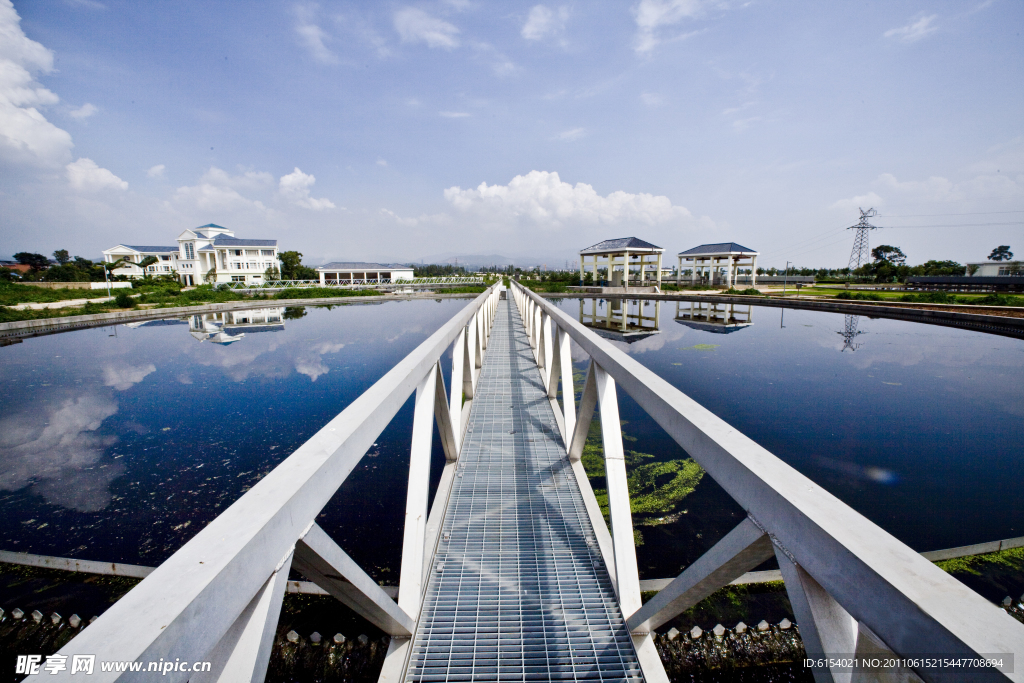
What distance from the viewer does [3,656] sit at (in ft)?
8.54

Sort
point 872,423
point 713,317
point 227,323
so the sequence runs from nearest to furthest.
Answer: point 872,423, point 227,323, point 713,317

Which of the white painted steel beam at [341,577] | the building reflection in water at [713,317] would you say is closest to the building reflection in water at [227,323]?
the white painted steel beam at [341,577]

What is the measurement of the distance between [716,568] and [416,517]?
1213 mm

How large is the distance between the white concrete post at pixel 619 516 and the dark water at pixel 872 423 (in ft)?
5.79

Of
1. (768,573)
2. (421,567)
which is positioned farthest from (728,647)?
(421,567)

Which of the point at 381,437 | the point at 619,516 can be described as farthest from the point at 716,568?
the point at 381,437

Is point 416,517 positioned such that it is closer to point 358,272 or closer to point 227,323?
point 227,323

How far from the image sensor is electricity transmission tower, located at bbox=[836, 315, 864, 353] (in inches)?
471

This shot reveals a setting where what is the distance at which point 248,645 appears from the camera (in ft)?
2.30

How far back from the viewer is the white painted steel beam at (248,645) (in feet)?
2.24

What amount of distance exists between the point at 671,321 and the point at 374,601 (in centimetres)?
1850

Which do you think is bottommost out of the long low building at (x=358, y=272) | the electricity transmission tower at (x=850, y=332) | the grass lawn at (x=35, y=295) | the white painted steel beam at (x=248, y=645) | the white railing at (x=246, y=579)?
the electricity transmission tower at (x=850, y=332)

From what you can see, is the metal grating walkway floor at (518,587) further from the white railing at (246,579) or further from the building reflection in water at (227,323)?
the building reflection in water at (227,323)

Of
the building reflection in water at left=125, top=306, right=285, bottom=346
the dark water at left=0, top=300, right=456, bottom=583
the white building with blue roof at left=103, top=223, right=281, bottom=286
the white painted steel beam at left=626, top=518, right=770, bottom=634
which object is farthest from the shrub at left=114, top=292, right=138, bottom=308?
the white painted steel beam at left=626, top=518, right=770, bottom=634
